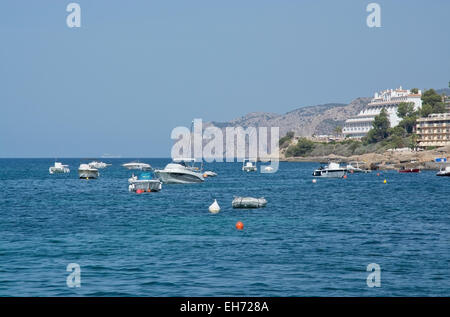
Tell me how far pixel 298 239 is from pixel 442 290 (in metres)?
14.4

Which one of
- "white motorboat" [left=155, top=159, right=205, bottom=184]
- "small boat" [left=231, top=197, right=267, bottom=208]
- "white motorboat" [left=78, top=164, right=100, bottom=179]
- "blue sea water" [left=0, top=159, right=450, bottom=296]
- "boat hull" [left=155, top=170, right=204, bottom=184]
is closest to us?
"blue sea water" [left=0, top=159, right=450, bottom=296]

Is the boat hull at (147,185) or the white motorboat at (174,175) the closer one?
the boat hull at (147,185)

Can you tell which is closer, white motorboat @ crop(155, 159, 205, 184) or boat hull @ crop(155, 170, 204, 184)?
white motorboat @ crop(155, 159, 205, 184)

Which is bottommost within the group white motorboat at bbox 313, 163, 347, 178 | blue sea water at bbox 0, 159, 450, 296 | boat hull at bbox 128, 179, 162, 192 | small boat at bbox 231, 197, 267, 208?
blue sea water at bbox 0, 159, 450, 296

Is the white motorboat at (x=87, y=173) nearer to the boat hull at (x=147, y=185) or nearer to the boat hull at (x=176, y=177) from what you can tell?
the boat hull at (x=176, y=177)

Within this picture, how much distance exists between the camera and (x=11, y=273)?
27.3 m

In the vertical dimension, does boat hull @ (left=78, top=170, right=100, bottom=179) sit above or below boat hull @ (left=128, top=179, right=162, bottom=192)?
above

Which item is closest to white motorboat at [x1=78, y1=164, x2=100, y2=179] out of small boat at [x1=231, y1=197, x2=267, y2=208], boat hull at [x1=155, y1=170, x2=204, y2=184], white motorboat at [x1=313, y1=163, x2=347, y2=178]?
boat hull at [x1=155, y1=170, x2=204, y2=184]

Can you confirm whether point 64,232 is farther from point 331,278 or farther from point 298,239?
point 331,278

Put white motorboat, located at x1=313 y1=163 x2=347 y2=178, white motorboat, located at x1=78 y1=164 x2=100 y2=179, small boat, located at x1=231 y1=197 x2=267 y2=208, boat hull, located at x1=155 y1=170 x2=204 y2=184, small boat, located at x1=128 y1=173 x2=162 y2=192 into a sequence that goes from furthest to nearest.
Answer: white motorboat, located at x1=78 y1=164 x2=100 y2=179 → white motorboat, located at x1=313 y1=163 x2=347 y2=178 → boat hull, located at x1=155 y1=170 x2=204 y2=184 → small boat, located at x1=128 y1=173 x2=162 y2=192 → small boat, located at x1=231 y1=197 x2=267 y2=208

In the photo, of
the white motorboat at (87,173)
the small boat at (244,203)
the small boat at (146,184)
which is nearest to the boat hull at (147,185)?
the small boat at (146,184)

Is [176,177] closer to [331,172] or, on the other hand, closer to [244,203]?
[331,172]

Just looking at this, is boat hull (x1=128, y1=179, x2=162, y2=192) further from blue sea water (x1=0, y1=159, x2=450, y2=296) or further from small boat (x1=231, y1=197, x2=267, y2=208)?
small boat (x1=231, y1=197, x2=267, y2=208)

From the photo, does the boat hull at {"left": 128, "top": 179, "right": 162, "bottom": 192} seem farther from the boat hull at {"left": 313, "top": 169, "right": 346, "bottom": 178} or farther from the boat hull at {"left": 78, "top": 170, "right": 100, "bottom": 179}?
the boat hull at {"left": 313, "top": 169, "right": 346, "bottom": 178}
